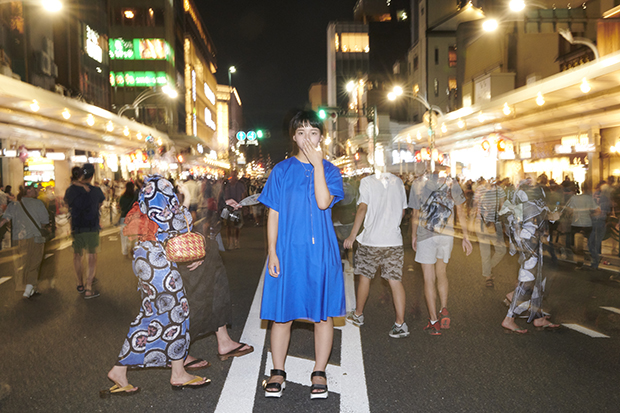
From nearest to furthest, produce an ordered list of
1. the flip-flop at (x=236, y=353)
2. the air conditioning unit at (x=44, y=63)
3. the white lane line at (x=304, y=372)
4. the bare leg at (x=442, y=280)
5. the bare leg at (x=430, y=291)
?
the white lane line at (x=304, y=372) → the flip-flop at (x=236, y=353) → the bare leg at (x=430, y=291) → the bare leg at (x=442, y=280) → the air conditioning unit at (x=44, y=63)

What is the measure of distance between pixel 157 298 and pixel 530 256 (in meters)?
3.86

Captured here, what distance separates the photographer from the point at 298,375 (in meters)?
4.18

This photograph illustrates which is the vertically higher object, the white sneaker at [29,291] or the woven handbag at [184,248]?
the woven handbag at [184,248]

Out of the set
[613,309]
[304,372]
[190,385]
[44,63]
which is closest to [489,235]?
[613,309]

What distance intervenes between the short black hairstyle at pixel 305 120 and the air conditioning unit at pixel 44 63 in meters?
31.8

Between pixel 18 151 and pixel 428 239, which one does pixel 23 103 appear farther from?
pixel 428 239

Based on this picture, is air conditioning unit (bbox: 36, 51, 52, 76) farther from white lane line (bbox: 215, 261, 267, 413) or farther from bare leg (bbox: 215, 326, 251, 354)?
bare leg (bbox: 215, 326, 251, 354)

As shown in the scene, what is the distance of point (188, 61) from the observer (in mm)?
77125

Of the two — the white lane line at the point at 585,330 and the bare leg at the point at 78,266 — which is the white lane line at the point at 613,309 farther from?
the bare leg at the point at 78,266

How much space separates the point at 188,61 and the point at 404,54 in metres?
33.0

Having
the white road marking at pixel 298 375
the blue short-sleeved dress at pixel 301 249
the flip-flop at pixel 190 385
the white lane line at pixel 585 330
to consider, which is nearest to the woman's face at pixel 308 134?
the blue short-sleeved dress at pixel 301 249

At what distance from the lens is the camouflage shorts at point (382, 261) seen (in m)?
5.26

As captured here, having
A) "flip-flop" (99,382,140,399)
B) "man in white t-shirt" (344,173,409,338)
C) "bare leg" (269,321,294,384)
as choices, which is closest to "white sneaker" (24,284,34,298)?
"flip-flop" (99,382,140,399)

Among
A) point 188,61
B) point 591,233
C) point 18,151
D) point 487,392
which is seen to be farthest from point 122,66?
point 487,392
